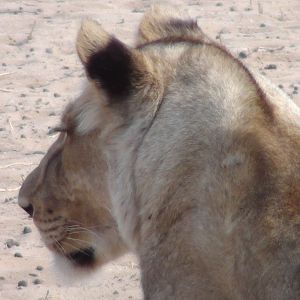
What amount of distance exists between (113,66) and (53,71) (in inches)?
174

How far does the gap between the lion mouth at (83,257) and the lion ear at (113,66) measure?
0.63 metres

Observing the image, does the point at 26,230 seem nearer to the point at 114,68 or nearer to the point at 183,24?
the point at 183,24

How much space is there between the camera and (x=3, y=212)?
16.5 ft

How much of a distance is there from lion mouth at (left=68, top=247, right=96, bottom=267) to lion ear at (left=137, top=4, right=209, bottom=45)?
609 millimetres

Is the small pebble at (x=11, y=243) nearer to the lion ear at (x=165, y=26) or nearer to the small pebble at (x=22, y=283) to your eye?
the small pebble at (x=22, y=283)

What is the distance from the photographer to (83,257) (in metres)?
3.21

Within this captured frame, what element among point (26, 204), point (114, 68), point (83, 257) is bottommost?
point (83, 257)

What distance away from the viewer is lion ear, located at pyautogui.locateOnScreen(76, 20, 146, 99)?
8.69 feet

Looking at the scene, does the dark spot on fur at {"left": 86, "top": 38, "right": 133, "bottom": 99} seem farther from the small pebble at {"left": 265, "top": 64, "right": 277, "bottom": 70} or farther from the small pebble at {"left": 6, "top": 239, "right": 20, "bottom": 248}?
the small pebble at {"left": 265, "top": 64, "right": 277, "bottom": 70}

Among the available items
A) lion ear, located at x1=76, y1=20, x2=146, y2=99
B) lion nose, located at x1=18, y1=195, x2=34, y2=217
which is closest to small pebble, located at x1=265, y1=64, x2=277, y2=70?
lion nose, located at x1=18, y1=195, x2=34, y2=217

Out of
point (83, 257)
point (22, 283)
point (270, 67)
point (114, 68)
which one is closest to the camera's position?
point (114, 68)

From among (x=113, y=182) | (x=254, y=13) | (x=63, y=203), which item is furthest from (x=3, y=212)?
(x=254, y=13)

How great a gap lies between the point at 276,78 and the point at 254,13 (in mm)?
1764

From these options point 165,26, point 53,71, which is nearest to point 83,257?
point 165,26
